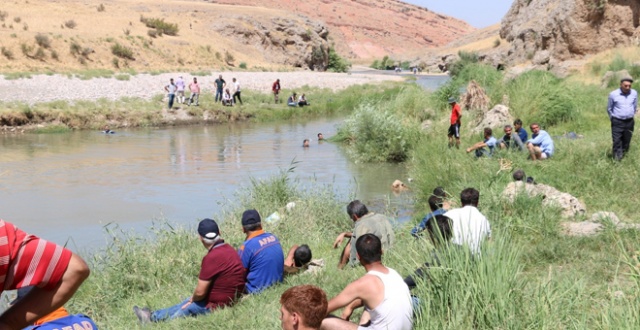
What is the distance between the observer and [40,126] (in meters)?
26.5

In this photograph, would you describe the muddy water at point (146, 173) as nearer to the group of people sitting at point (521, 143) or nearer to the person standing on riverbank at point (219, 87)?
the group of people sitting at point (521, 143)

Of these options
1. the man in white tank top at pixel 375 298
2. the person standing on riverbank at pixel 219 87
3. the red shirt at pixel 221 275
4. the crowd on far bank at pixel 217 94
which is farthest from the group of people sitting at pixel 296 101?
the man in white tank top at pixel 375 298

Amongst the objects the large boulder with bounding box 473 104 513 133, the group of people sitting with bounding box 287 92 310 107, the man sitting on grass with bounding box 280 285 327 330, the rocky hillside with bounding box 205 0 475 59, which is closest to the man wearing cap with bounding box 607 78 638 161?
the large boulder with bounding box 473 104 513 133

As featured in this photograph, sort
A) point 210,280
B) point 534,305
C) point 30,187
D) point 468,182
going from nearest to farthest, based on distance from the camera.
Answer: point 534,305 < point 210,280 < point 468,182 < point 30,187

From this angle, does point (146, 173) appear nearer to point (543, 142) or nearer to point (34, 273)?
point (543, 142)

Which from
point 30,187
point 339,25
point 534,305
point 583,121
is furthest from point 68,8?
point 339,25

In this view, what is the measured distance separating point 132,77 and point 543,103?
26.7m

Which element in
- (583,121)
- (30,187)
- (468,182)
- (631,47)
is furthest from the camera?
(631,47)

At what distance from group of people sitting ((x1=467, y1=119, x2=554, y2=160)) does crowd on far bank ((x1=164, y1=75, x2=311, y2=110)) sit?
17957 millimetres

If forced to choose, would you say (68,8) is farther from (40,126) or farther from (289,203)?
(289,203)

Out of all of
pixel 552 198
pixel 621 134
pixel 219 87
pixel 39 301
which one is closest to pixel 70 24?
pixel 219 87

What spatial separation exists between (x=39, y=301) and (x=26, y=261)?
27cm

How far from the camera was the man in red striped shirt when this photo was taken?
304cm

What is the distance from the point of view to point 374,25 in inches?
5896
